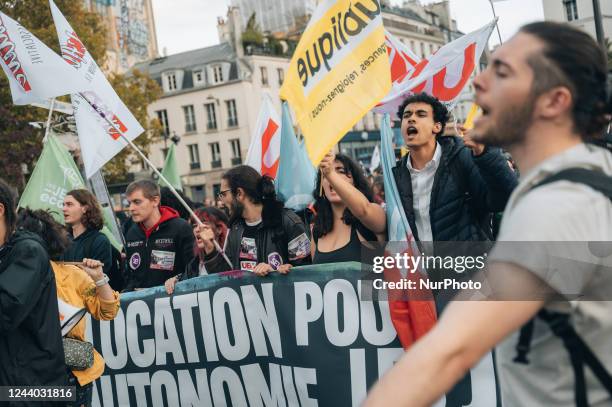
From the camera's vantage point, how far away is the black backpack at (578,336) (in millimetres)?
1474

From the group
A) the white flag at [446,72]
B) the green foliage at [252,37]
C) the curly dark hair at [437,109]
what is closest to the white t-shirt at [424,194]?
the curly dark hair at [437,109]


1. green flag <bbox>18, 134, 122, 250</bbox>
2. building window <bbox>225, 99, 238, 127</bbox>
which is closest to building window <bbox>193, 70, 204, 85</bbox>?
building window <bbox>225, 99, 238, 127</bbox>

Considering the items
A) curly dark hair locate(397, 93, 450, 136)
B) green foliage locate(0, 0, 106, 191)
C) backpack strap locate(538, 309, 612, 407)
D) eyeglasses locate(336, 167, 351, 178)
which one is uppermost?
green foliage locate(0, 0, 106, 191)

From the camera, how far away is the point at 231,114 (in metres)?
57.7

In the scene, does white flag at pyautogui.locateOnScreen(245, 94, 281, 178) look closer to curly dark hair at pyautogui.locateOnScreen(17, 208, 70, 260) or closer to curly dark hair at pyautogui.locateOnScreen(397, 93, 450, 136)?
curly dark hair at pyautogui.locateOnScreen(397, 93, 450, 136)

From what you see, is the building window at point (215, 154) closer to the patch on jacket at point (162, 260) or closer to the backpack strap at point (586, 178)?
→ the patch on jacket at point (162, 260)

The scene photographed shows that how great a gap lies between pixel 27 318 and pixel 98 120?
3059 millimetres

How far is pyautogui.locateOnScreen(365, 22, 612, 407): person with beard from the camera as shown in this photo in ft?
4.74

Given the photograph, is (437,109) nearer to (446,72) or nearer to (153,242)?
(446,72)

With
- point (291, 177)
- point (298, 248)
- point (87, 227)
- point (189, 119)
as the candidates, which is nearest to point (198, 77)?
point (189, 119)

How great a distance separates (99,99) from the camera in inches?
243

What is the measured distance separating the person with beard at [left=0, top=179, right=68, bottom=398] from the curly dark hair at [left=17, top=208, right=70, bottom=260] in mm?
412

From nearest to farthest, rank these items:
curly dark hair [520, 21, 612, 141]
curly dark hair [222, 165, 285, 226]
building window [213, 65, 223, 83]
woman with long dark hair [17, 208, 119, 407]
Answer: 1. curly dark hair [520, 21, 612, 141]
2. woman with long dark hair [17, 208, 119, 407]
3. curly dark hair [222, 165, 285, 226]
4. building window [213, 65, 223, 83]

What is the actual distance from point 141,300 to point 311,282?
146 cm
